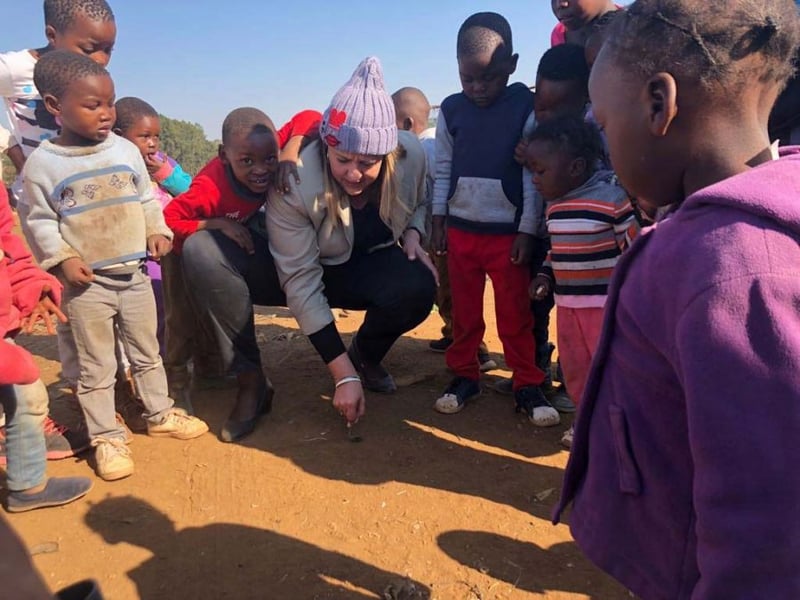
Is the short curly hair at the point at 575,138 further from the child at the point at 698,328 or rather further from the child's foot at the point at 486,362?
the child's foot at the point at 486,362

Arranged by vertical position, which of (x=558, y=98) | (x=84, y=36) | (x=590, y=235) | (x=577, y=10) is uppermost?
(x=84, y=36)

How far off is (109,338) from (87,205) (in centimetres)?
59

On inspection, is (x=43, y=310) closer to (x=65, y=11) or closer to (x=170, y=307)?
(x=170, y=307)

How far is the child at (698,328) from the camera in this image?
83 centimetres

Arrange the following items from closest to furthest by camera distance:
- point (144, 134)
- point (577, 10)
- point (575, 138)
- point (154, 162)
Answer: point (575, 138)
point (577, 10)
point (144, 134)
point (154, 162)

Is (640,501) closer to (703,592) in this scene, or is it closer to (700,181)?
(703,592)

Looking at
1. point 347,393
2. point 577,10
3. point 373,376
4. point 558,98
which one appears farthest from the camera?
Answer: point 373,376

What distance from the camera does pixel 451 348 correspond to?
3342 mm

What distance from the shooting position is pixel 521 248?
3.00 meters

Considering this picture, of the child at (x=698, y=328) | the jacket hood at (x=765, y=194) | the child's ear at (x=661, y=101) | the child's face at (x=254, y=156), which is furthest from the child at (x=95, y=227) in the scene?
the jacket hood at (x=765, y=194)

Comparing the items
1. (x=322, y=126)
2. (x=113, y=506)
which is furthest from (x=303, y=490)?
(x=322, y=126)

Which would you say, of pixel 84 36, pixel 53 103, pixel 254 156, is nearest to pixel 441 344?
pixel 254 156

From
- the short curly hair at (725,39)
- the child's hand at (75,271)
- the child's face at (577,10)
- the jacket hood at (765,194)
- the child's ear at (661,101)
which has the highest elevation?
the child's face at (577,10)

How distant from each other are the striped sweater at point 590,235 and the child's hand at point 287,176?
118cm
